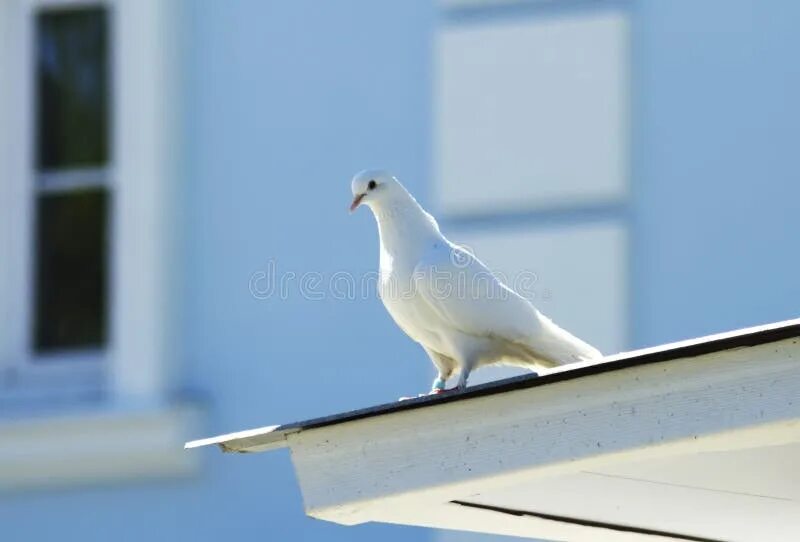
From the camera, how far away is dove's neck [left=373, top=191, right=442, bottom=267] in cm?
475

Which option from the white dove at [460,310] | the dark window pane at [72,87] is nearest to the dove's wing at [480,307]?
the white dove at [460,310]

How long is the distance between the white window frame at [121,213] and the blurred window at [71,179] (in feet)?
0.18

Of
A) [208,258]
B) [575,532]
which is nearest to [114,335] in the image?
[208,258]

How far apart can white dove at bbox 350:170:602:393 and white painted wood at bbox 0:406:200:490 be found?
180 cm

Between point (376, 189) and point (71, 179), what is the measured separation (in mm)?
2509

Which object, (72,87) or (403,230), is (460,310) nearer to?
(403,230)

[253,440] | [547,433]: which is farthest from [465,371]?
[547,433]

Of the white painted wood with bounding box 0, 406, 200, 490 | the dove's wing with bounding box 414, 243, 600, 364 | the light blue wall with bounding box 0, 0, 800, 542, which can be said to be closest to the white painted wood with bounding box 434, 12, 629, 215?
the light blue wall with bounding box 0, 0, 800, 542

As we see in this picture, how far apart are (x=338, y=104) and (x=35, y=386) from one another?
1502 mm

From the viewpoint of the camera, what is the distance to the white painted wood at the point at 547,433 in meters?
3.37

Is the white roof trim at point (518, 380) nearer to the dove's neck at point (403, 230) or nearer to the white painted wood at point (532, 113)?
the dove's neck at point (403, 230)

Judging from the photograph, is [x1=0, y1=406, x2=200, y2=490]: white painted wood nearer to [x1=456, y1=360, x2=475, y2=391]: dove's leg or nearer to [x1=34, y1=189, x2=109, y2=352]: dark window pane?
[x1=34, y1=189, x2=109, y2=352]: dark window pane

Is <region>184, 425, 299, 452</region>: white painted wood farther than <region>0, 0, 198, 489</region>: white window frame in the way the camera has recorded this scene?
No

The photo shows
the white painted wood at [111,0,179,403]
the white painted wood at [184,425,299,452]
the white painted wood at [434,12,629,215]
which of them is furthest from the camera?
the white painted wood at [111,0,179,403]
